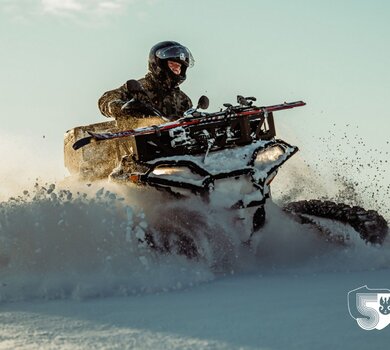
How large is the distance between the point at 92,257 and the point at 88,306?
1.06 meters

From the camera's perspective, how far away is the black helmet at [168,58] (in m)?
7.41

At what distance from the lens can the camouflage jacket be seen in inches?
276

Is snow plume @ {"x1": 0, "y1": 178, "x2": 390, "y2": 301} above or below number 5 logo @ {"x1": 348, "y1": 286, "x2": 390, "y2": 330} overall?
above

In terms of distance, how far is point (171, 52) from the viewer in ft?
24.3

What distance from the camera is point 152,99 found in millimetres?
7688

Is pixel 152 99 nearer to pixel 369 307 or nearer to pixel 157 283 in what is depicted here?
pixel 157 283

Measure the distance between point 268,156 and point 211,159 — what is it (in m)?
0.62

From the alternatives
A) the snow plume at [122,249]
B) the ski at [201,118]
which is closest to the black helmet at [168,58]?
the ski at [201,118]

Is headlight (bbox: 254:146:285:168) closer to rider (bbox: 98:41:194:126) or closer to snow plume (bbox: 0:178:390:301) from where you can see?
snow plume (bbox: 0:178:390:301)

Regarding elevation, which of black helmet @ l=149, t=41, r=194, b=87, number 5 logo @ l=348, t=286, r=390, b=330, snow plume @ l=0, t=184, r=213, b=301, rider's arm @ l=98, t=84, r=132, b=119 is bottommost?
number 5 logo @ l=348, t=286, r=390, b=330

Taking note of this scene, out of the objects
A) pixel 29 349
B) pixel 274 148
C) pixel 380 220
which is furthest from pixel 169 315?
pixel 380 220

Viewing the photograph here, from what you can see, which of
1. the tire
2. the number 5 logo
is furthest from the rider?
the number 5 logo

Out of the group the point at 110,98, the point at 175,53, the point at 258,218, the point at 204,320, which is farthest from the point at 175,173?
the point at 204,320

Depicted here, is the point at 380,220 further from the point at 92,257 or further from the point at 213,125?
the point at 92,257
